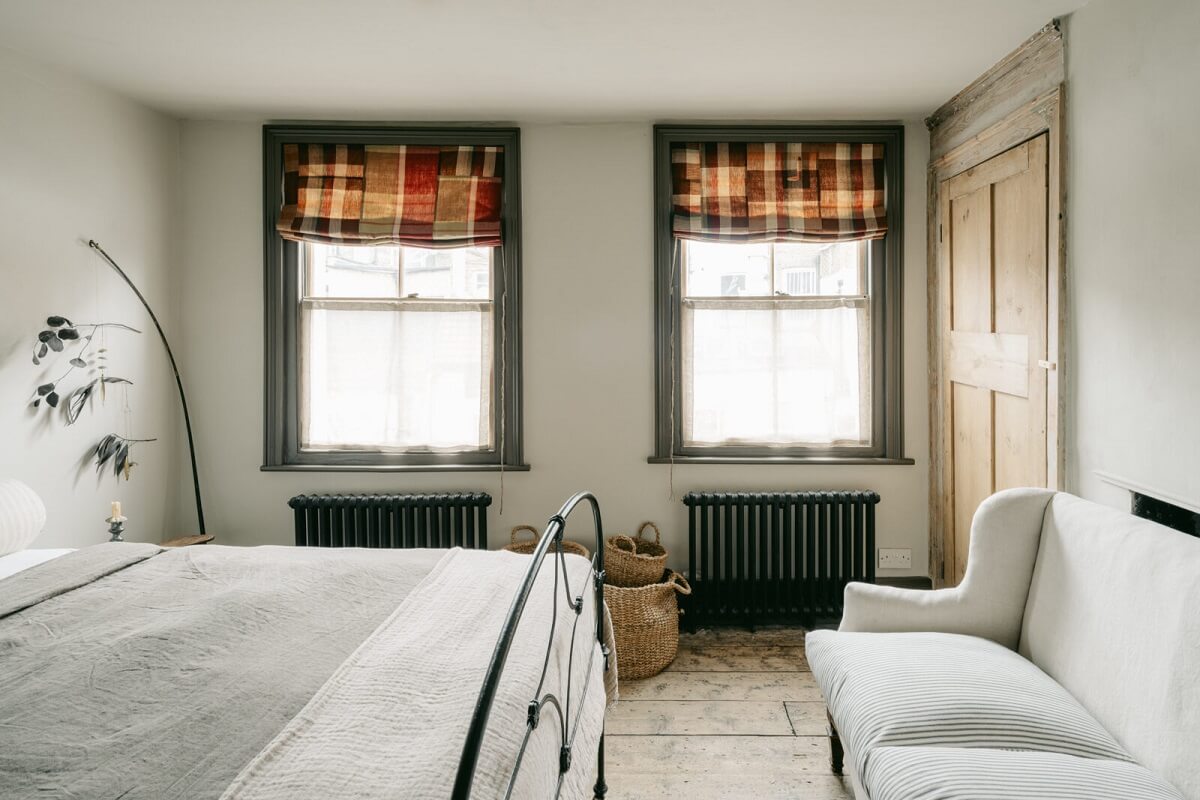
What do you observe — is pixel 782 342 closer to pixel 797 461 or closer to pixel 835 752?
pixel 797 461

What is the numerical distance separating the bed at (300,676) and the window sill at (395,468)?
1397 mm

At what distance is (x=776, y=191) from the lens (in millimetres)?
3709

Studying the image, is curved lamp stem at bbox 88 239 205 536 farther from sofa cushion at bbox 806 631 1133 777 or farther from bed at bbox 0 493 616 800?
sofa cushion at bbox 806 631 1133 777

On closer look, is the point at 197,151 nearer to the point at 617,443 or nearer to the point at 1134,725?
the point at 617,443

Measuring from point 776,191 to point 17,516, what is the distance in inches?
133

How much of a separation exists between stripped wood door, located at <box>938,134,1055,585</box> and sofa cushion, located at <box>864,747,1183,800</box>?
1418mm

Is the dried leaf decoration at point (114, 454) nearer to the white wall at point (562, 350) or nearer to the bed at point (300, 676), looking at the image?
the white wall at point (562, 350)

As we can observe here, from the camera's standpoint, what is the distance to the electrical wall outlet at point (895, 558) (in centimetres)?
377

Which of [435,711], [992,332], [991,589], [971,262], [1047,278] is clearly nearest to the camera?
[435,711]

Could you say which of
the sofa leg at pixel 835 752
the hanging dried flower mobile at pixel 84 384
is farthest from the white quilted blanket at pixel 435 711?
the hanging dried flower mobile at pixel 84 384

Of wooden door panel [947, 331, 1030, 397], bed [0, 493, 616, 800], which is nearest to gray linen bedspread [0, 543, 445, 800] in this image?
bed [0, 493, 616, 800]

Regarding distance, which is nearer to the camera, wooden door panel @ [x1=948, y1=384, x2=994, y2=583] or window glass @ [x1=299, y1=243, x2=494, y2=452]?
wooden door panel @ [x1=948, y1=384, x2=994, y2=583]

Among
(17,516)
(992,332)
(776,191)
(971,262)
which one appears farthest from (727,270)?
(17,516)

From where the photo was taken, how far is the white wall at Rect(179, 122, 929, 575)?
374 cm
